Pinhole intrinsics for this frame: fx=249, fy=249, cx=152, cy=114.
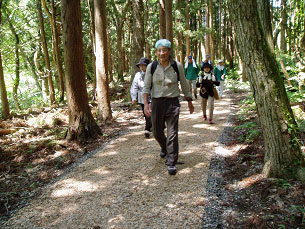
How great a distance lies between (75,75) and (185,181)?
4.58m

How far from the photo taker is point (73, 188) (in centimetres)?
452

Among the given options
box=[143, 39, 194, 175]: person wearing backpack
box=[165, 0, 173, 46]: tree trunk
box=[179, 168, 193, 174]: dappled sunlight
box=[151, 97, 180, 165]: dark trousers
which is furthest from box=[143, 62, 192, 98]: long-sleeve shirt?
box=[165, 0, 173, 46]: tree trunk

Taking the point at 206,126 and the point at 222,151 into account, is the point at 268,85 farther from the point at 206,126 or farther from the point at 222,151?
the point at 206,126

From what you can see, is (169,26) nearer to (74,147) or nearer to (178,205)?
(74,147)

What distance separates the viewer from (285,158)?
12.4 feet

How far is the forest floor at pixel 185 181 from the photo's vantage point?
3184mm

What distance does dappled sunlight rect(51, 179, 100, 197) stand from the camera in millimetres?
4344

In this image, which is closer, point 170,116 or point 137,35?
point 170,116

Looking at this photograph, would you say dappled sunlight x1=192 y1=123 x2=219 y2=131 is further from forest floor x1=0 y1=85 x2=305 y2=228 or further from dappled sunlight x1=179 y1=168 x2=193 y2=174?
dappled sunlight x1=179 y1=168 x2=193 y2=174

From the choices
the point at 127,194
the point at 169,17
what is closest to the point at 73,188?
the point at 127,194

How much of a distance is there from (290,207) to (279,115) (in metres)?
1.31

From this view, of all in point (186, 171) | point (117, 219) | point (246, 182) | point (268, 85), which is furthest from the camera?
point (186, 171)

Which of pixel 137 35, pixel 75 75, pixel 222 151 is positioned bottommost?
pixel 222 151

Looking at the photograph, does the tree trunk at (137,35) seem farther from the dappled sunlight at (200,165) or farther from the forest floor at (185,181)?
the dappled sunlight at (200,165)
